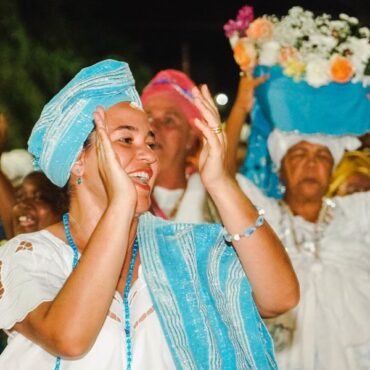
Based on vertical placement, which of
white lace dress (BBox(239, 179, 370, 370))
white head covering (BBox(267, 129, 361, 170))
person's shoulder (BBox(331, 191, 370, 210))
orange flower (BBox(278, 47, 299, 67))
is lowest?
white lace dress (BBox(239, 179, 370, 370))

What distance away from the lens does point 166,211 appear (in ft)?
16.5

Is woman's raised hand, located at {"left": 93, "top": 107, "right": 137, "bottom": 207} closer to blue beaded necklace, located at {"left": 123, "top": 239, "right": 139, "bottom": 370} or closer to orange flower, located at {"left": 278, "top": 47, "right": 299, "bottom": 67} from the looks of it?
blue beaded necklace, located at {"left": 123, "top": 239, "right": 139, "bottom": 370}

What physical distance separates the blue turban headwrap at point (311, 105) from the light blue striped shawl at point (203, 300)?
2.36m

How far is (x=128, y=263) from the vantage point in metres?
2.83

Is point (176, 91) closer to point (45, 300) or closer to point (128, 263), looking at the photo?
point (128, 263)

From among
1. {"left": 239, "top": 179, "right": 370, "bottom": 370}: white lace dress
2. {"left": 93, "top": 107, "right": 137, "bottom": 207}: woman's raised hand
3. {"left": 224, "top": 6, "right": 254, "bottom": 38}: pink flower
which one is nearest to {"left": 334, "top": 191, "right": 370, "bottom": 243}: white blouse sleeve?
{"left": 239, "top": 179, "right": 370, "bottom": 370}: white lace dress

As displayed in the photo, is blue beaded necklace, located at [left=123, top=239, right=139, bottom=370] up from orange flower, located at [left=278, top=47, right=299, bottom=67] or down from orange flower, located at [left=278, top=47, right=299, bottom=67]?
down

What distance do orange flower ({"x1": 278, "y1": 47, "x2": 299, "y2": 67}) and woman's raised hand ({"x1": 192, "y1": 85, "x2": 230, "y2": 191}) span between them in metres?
2.49

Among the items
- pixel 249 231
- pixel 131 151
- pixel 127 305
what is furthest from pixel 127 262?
pixel 249 231

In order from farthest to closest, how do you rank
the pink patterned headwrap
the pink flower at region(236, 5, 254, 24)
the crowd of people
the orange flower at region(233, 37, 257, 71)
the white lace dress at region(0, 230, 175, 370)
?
the pink patterned headwrap < the pink flower at region(236, 5, 254, 24) < the orange flower at region(233, 37, 257, 71) < the white lace dress at region(0, 230, 175, 370) < the crowd of people

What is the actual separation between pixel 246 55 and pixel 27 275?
2.89 meters

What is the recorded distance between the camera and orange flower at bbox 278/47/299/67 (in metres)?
4.93

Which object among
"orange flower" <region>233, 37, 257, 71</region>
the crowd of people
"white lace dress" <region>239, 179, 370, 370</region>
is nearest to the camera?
the crowd of people

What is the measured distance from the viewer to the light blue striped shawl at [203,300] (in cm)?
260
